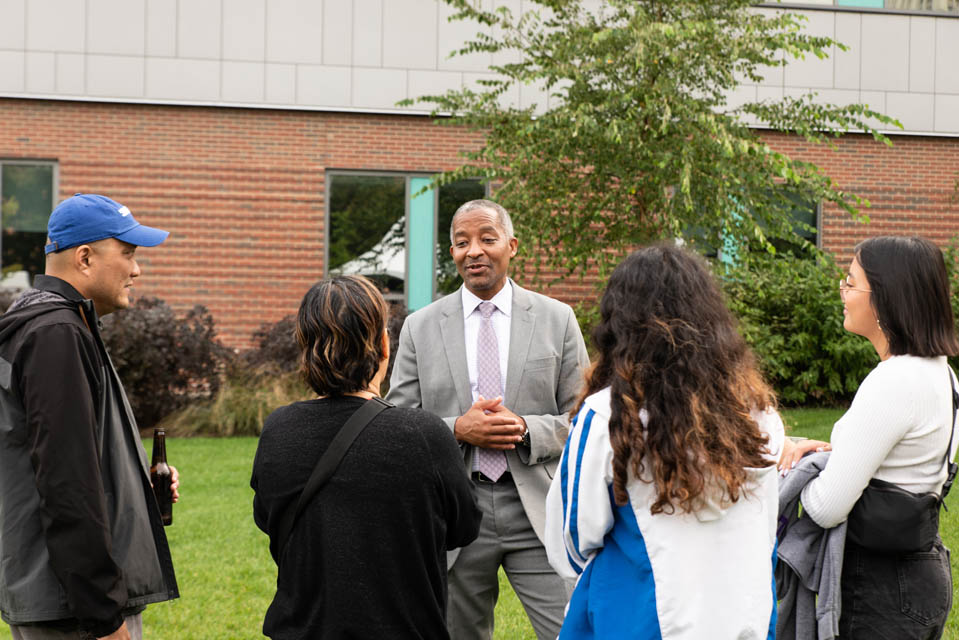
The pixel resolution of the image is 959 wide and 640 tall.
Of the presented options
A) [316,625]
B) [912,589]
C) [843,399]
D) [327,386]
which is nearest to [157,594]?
[316,625]

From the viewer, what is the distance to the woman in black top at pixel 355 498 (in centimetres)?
254

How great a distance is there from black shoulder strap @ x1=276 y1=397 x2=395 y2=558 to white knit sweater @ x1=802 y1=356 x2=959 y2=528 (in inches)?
58.0

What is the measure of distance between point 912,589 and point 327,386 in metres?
1.98

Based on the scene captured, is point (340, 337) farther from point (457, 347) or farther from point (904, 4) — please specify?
point (904, 4)

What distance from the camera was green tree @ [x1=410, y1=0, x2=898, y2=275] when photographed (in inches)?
400

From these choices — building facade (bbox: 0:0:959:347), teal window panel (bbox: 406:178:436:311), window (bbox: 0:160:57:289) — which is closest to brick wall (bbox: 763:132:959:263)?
building facade (bbox: 0:0:959:347)

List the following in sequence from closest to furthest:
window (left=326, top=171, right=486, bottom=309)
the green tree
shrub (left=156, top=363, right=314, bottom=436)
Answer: the green tree < shrub (left=156, top=363, right=314, bottom=436) < window (left=326, top=171, right=486, bottom=309)

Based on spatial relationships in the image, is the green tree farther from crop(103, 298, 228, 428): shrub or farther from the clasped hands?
the clasped hands

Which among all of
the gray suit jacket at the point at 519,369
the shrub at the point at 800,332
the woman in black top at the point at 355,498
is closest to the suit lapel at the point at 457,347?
the gray suit jacket at the point at 519,369

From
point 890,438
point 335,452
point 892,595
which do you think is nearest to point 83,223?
point 335,452

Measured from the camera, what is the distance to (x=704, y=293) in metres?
2.43

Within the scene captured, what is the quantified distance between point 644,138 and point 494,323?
7356 millimetres

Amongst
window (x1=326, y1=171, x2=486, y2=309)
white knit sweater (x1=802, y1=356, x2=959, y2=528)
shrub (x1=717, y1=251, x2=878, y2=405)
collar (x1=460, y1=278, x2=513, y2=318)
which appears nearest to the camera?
white knit sweater (x1=802, y1=356, x2=959, y2=528)

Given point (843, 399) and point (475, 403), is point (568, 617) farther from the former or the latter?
point (843, 399)
